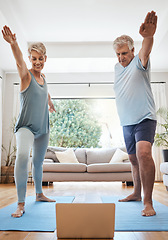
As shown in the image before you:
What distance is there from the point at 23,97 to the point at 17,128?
9.7 inches

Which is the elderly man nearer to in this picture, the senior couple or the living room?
the senior couple

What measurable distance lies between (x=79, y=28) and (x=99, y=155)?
2.69m

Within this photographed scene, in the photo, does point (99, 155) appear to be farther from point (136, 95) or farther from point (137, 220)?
point (137, 220)

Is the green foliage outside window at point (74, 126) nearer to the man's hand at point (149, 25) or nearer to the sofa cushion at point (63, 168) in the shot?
the sofa cushion at point (63, 168)

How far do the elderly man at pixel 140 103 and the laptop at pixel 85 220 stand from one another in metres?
0.57

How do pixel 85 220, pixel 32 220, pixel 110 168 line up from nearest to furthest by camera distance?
pixel 85 220 < pixel 32 220 < pixel 110 168

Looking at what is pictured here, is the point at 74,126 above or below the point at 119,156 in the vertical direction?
above

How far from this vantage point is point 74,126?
30.0 ft

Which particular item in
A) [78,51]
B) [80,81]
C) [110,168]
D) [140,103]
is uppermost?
[78,51]

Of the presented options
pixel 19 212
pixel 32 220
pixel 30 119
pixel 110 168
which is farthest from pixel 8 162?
pixel 32 220

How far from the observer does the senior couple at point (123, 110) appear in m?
1.67

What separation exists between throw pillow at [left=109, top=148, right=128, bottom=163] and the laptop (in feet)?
12.5

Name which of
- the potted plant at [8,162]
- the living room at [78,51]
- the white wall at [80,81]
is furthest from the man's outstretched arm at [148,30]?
the white wall at [80,81]

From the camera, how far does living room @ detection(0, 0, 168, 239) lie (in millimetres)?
3824
